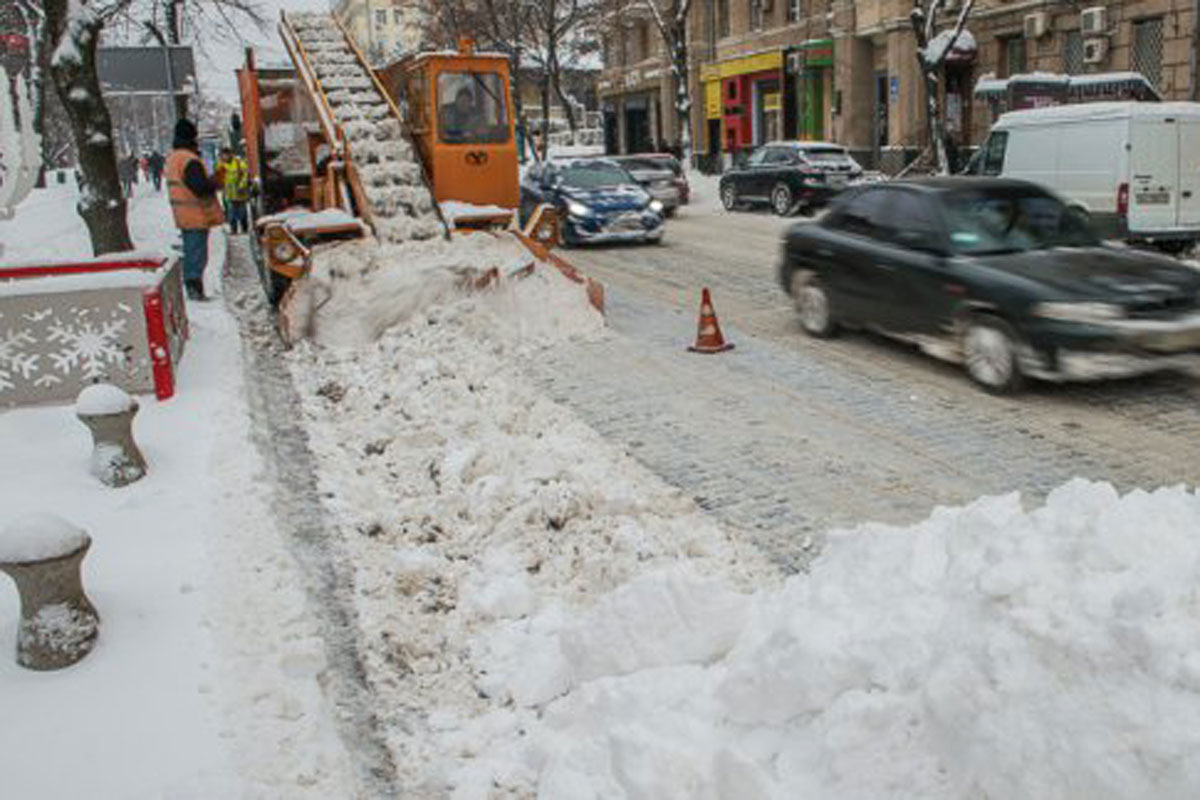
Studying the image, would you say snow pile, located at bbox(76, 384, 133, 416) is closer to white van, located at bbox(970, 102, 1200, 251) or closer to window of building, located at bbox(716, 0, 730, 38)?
white van, located at bbox(970, 102, 1200, 251)

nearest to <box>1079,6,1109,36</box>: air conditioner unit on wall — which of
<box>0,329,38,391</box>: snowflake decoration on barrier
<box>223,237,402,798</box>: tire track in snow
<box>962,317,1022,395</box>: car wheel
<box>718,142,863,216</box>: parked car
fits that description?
<box>718,142,863,216</box>: parked car

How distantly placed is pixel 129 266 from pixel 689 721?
26.2 feet

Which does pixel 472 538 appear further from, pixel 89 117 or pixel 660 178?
pixel 660 178

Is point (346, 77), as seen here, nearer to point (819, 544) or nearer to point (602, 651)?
point (819, 544)

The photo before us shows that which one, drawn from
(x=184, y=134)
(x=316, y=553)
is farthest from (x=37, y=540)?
(x=184, y=134)

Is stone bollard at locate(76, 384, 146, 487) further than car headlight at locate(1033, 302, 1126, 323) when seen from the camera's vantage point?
No

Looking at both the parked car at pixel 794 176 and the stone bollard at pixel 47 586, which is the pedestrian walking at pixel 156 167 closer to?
the parked car at pixel 794 176

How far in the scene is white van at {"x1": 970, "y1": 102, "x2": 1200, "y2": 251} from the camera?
1398cm

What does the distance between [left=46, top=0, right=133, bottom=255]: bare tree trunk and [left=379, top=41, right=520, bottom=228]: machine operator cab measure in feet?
12.8

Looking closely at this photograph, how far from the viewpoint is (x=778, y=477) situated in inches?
259

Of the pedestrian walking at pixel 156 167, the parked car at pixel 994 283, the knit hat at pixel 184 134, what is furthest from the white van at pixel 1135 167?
the pedestrian walking at pixel 156 167

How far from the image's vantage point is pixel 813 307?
10352mm

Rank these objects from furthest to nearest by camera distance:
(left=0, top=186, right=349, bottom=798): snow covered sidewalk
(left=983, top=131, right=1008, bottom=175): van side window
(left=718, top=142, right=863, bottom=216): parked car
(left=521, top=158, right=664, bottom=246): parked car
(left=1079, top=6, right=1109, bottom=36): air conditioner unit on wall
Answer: (left=1079, top=6, right=1109, bottom=36): air conditioner unit on wall, (left=718, top=142, right=863, bottom=216): parked car, (left=521, top=158, right=664, bottom=246): parked car, (left=983, top=131, right=1008, bottom=175): van side window, (left=0, top=186, right=349, bottom=798): snow covered sidewalk

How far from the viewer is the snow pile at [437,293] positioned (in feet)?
34.2
